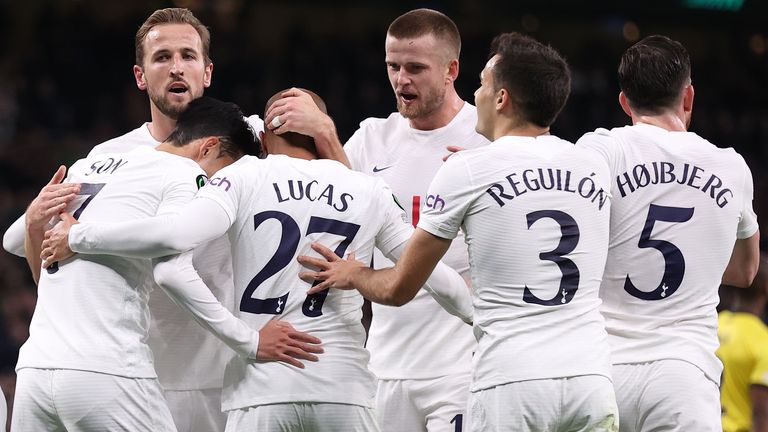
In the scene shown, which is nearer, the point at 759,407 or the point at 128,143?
the point at 128,143

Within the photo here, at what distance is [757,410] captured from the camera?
25.1 feet

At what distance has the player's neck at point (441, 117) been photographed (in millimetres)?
5930

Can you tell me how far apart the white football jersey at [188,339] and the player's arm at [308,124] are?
0.81m

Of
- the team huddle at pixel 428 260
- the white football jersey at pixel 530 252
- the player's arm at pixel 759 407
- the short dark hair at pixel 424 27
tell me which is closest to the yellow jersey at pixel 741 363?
the player's arm at pixel 759 407

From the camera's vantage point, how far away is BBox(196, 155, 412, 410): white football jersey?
4.44 meters

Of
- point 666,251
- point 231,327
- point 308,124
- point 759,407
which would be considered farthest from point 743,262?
point 759,407

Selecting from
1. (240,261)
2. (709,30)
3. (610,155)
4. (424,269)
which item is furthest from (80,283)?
(709,30)

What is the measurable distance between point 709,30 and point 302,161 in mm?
18651

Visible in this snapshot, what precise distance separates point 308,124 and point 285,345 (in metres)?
1.03

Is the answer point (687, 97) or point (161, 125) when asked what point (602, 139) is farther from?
point (161, 125)

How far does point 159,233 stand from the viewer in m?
4.34

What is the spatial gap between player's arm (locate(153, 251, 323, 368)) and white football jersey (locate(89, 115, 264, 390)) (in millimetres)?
764

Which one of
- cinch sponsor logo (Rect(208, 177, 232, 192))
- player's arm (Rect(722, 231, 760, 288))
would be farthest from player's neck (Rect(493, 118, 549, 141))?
player's arm (Rect(722, 231, 760, 288))

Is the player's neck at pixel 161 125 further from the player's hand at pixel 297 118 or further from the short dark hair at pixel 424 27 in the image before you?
the short dark hair at pixel 424 27
